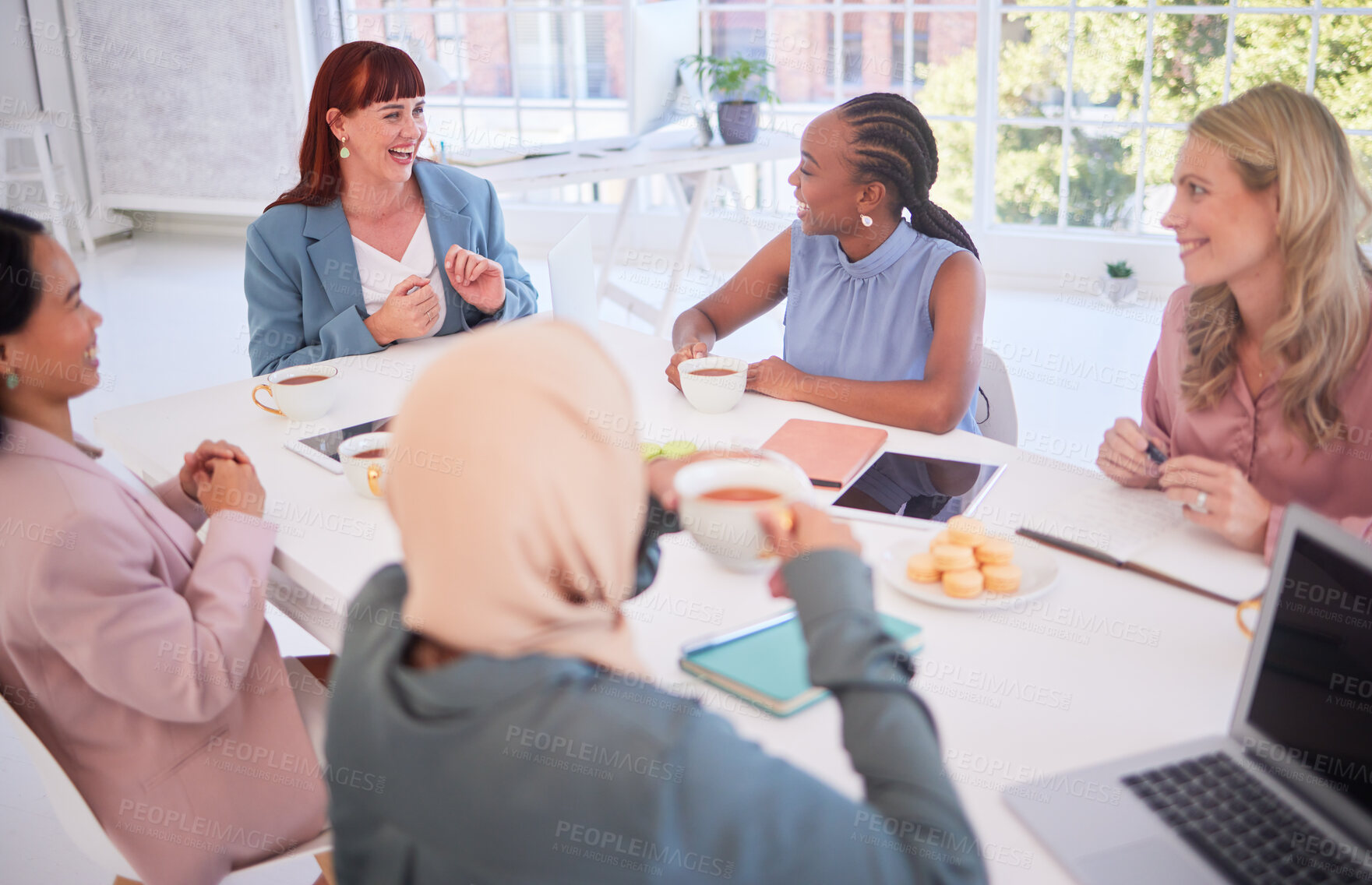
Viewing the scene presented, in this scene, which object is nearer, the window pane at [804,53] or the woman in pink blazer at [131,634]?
the woman in pink blazer at [131,634]

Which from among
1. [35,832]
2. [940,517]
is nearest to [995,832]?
[940,517]

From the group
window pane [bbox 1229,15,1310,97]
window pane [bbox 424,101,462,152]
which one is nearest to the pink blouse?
window pane [bbox 1229,15,1310,97]

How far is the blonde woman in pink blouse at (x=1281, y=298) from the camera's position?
4.91 feet

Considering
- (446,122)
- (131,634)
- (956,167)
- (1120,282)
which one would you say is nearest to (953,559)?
(131,634)

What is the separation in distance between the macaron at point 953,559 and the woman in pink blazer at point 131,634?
0.81 m

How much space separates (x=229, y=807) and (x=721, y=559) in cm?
67

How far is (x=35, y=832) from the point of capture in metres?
2.07

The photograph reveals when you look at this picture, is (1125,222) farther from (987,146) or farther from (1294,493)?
(1294,493)

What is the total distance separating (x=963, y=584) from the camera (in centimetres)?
121

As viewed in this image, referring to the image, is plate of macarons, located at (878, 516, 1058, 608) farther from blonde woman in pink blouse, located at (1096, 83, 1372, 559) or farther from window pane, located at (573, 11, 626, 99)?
window pane, located at (573, 11, 626, 99)

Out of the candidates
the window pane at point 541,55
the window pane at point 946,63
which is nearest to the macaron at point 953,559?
the window pane at point 946,63

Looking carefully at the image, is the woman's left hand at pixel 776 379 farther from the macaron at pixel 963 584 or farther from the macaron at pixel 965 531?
the macaron at pixel 963 584

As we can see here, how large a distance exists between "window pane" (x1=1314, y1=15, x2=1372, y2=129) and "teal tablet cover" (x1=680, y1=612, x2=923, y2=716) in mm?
4502

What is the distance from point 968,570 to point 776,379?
749 mm
